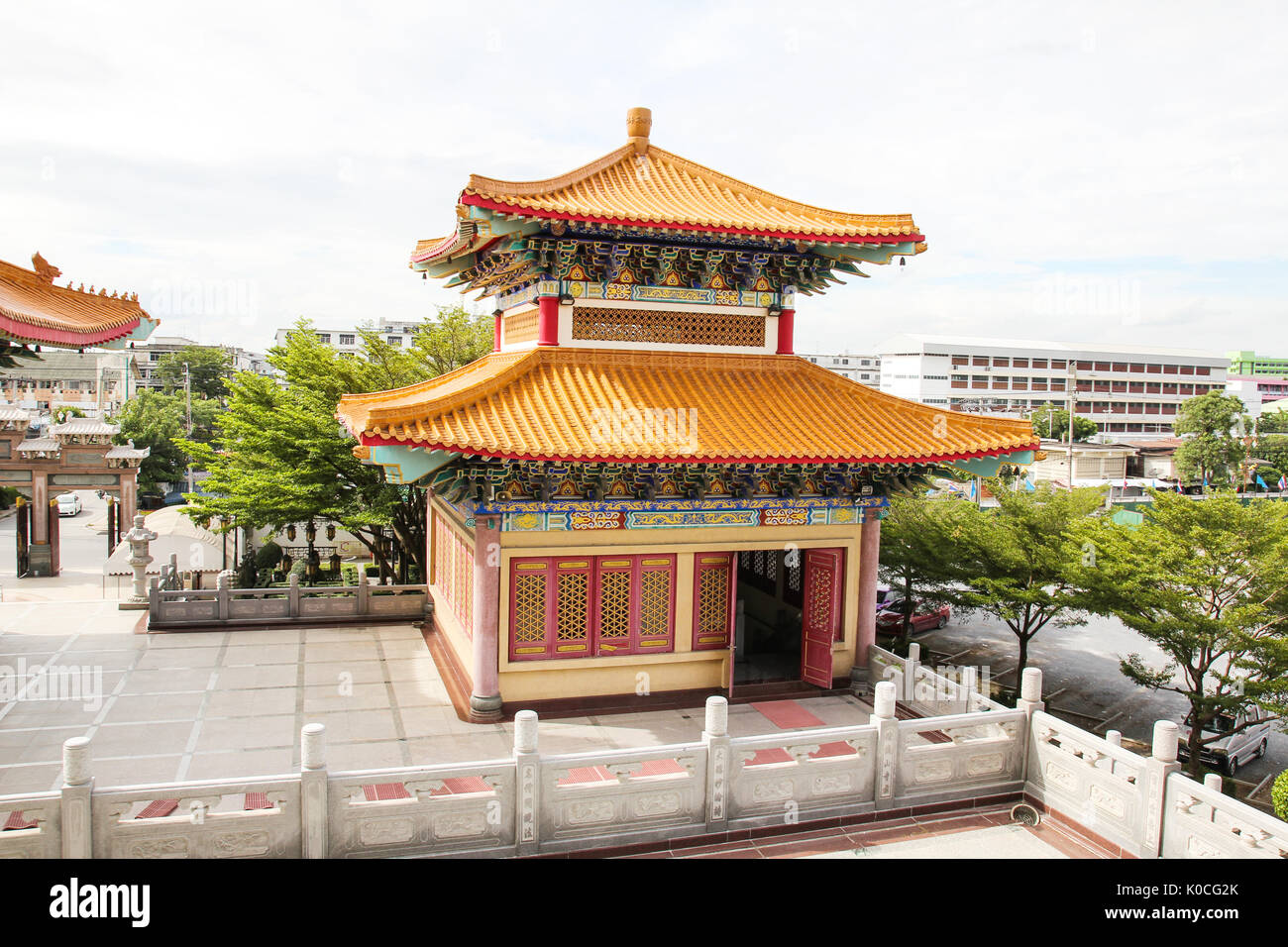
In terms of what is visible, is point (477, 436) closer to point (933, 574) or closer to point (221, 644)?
point (221, 644)

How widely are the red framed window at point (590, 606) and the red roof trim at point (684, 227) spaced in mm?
4622

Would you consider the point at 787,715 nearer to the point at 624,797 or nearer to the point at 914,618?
the point at 624,797

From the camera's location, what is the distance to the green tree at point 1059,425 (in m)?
69.8

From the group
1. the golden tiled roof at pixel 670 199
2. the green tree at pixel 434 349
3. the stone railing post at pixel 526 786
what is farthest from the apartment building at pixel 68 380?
the stone railing post at pixel 526 786

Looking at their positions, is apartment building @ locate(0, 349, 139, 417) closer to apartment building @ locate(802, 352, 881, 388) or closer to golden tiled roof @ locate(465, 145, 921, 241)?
golden tiled roof @ locate(465, 145, 921, 241)

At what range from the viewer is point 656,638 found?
1262 cm

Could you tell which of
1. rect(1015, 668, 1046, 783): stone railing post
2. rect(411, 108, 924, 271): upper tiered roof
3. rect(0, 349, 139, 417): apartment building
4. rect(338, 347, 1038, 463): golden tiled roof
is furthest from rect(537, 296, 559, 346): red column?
rect(0, 349, 139, 417): apartment building

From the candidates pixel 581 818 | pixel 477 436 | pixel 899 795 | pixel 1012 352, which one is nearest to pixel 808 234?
pixel 477 436

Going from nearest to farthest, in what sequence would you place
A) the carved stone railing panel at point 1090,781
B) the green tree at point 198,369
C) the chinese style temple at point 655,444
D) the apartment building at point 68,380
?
the carved stone railing panel at point 1090,781 < the chinese style temple at point 655,444 < the apartment building at point 68,380 < the green tree at point 198,369

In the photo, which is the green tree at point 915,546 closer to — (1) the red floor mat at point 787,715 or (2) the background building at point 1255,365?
(1) the red floor mat at point 787,715

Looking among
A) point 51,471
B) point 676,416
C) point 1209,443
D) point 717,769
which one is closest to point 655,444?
point 676,416

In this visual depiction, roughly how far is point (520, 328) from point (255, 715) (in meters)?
6.96

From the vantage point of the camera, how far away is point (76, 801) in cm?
769

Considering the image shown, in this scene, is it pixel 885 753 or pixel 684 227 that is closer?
pixel 885 753
